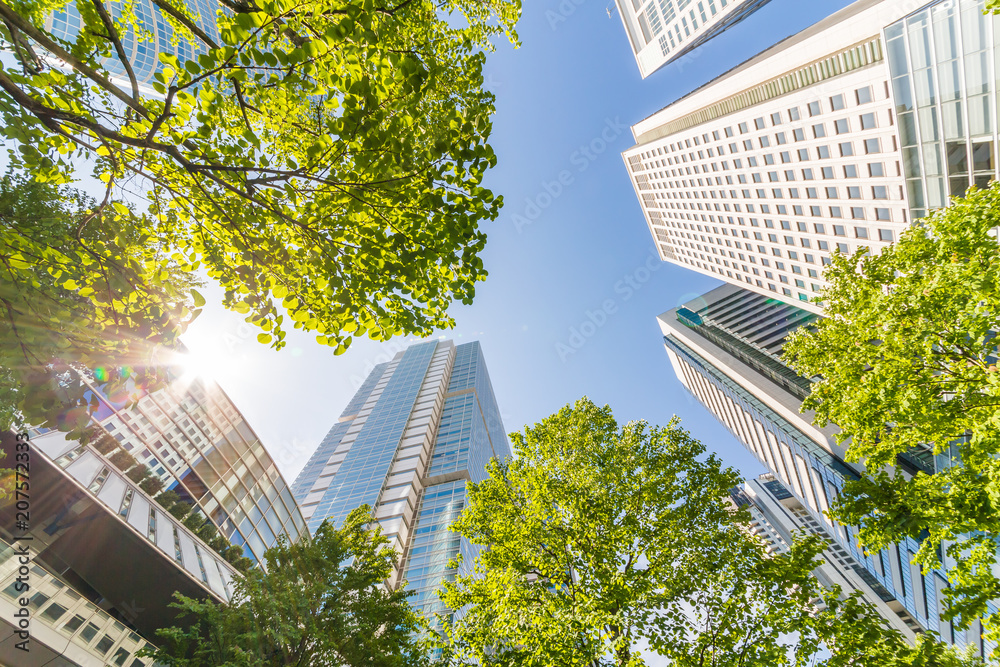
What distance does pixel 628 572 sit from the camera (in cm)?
638

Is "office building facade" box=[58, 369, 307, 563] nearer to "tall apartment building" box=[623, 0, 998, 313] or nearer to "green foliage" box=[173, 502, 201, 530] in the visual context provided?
"green foliage" box=[173, 502, 201, 530]

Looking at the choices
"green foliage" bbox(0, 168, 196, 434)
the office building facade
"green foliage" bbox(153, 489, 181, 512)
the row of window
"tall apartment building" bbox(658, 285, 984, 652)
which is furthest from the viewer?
"tall apartment building" bbox(658, 285, 984, 652)

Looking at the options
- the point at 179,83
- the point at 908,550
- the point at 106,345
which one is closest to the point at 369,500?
the point at 106,345

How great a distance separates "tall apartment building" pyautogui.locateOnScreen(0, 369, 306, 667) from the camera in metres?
7.33

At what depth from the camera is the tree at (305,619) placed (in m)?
7.28

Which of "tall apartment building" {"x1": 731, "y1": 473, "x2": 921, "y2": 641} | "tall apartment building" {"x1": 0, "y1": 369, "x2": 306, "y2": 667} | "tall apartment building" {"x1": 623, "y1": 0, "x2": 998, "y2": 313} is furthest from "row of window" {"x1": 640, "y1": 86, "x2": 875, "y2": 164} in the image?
"tall apartment building" {"x1": 0, "y1": 369, "x2": 306, "y2": 667}

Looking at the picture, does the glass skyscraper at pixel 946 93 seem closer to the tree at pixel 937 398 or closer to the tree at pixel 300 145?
the tree at pixel 937 398

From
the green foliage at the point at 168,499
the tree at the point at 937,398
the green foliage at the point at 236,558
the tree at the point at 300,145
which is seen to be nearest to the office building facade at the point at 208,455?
the green foliage at the point at 168,499

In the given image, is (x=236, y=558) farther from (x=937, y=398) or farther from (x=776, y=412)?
(x=776, y=412)

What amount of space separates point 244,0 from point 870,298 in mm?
12426

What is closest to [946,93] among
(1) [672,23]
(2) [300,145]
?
(2) [300,145]

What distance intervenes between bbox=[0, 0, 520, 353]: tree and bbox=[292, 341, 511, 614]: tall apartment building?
1893 cm

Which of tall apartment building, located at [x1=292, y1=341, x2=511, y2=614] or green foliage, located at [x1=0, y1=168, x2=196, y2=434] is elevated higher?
tall apartment building, located at [x1=292, y1=341, x2=511, y2=614]

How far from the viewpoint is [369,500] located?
40.0 m
